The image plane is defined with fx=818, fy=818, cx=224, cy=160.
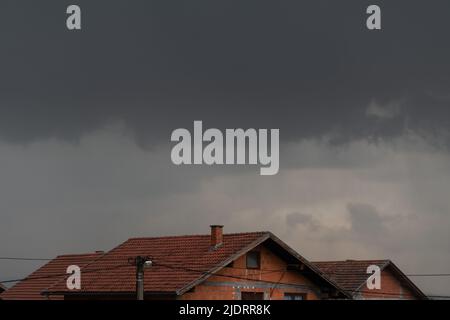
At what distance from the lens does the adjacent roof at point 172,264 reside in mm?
33188

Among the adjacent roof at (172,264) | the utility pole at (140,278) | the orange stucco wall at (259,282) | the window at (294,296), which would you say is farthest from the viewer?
the window at (294,296)

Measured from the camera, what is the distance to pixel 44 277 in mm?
42875

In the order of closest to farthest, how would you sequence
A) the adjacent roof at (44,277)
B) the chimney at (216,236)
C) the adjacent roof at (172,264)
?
the adjacent roof at (172,264)
the chimney at (216,236)
the adjacent roof at (44,277)

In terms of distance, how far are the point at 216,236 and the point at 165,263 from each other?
2598 millimetres

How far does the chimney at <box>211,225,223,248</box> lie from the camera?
119 ft

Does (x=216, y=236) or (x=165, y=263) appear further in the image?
(x=216, y=236)

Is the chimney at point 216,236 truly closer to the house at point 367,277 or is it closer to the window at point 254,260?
the window at point 254,260

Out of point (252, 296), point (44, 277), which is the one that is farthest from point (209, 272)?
point (44, 277)

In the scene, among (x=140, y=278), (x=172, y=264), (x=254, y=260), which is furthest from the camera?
(x=254, y=260)

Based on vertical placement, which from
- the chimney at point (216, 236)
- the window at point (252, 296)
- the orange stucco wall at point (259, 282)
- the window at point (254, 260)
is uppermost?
the chimney at point (216, 236)

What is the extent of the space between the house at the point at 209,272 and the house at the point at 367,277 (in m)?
5.57

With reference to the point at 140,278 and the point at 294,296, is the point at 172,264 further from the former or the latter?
the point at 294,296

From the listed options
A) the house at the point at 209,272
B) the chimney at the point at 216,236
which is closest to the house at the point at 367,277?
the house at the point at 209,272

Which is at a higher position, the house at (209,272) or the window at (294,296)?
the house at (209,272)
